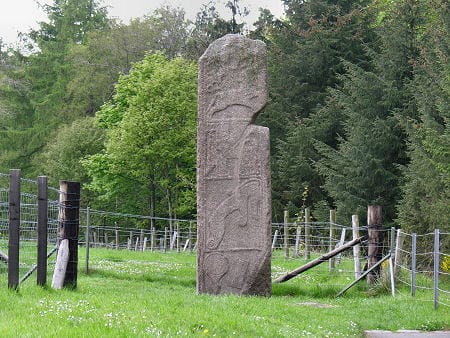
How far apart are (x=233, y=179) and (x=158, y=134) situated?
27.7m

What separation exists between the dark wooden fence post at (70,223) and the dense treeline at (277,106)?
40.2 feet

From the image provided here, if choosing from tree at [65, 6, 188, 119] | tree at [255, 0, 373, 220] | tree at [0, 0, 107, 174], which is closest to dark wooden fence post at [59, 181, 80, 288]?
tree at [255, 0, 373, 220]

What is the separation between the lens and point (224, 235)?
545 inches

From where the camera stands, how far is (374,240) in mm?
15773

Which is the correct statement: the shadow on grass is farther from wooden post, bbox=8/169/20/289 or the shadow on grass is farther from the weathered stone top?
wooden post, bbox=8/169/20/289

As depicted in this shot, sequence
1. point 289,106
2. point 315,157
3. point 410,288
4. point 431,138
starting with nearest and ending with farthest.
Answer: point 410,288 < point 431,138 < point 315,157 < point 289,106

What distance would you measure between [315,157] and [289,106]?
14.7 feet

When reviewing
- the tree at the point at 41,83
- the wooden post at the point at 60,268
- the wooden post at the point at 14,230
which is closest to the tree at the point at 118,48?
the tree at the point at 41,83

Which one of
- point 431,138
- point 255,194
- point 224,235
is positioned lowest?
point 224,235

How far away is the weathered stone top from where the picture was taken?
14172 mm

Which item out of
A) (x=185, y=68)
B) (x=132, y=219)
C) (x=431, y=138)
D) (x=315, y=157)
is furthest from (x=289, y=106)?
(x=431, y=138)

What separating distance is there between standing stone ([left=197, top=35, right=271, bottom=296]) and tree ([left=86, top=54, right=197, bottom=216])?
25.9 meters

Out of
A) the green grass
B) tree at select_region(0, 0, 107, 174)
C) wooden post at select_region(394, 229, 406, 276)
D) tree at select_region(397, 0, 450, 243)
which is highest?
tree at select_region(0, 0, 107, 174)

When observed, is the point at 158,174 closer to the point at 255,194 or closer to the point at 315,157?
the point at 315,157
